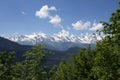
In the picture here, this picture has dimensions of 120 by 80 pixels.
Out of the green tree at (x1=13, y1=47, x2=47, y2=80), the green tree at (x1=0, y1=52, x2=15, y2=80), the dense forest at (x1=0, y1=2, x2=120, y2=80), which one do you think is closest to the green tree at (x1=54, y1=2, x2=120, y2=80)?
the dense forest at (x1=0, y1=2, x2=120, y2=80)

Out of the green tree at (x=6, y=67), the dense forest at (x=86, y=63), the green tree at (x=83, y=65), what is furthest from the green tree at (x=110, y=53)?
the green tree at (x=6, y=67)

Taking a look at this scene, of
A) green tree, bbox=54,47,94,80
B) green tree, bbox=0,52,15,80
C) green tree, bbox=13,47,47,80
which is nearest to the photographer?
green tree, bbox=13,47,47,80

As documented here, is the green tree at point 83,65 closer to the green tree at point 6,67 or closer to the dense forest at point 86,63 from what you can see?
the dense forest at point 86,63

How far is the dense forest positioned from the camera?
25506mm

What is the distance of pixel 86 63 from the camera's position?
47500 millimetres

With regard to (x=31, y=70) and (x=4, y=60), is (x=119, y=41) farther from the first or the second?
(x=4, y=60)

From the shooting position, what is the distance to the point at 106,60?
3103 cm

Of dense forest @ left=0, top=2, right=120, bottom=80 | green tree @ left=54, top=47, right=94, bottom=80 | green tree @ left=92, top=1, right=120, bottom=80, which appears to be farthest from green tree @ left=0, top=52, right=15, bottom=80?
green tree @ left=92, top=1, right=120, bottom=80

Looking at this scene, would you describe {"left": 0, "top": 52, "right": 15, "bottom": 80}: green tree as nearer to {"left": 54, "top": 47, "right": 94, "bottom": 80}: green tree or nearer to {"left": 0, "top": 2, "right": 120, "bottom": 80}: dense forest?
{"left": 0, "top": 2, "right": 120, "bottom": 80}: dense forest

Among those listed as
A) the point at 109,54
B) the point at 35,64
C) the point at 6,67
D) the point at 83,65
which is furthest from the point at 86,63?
the point at 109,54

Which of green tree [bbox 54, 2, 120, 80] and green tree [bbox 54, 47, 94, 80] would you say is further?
green tree [bbox 54, 47, 94, 80]

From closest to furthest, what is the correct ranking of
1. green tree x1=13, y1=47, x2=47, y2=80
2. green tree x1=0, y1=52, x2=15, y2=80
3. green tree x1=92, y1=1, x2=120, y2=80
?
green tree x1=92, y1=1, x2=120, y2=80, green tree x1=13, y1=47, x2=47, y2=80, green tree x1=0, y1=52, x2=15, y2=80

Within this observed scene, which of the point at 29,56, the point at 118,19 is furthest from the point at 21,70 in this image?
the point at 118,19

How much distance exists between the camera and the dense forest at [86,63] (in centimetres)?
2551
